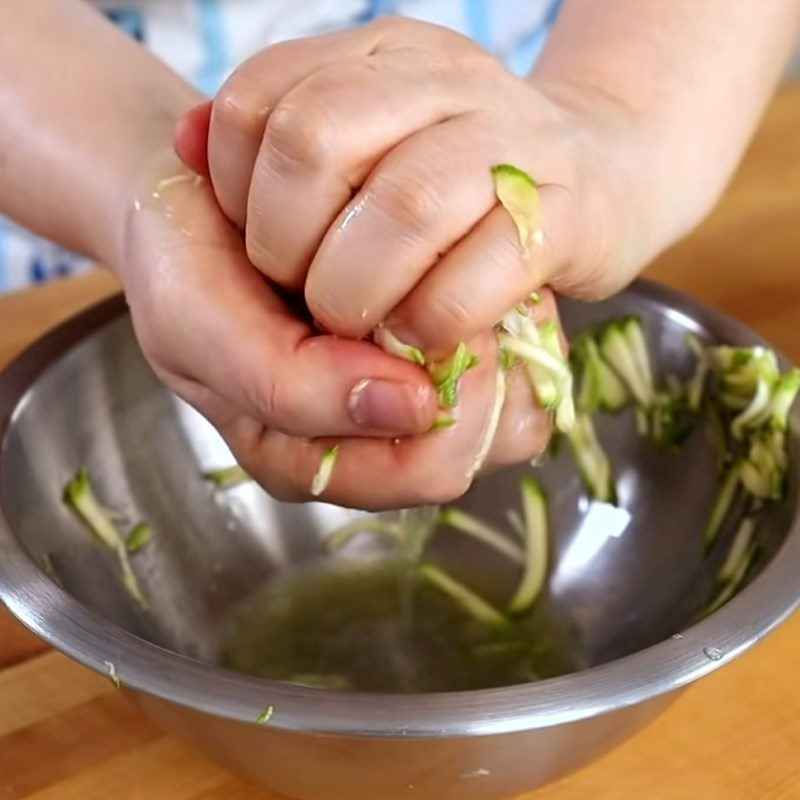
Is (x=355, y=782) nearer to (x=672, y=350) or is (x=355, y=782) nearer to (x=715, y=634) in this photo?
(x=715, y=634)

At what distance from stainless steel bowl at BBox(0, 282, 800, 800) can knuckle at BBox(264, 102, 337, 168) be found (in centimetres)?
17

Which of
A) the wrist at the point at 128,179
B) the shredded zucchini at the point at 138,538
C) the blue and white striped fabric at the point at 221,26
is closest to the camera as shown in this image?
the wrist at the point at 128,179

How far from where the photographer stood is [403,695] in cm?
39

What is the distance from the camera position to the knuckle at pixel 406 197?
1.28 ft

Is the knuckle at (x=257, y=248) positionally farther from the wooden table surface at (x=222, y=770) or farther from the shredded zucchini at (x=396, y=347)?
the wooden table surface at (x=222, y=770)

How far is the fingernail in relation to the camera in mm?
405

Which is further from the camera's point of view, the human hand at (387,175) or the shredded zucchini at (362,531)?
the shredded zucchini at (362,531)

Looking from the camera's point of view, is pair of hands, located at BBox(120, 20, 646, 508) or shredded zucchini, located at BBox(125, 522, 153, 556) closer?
pair of hands, located at BBox(120, 20, 646, 508)

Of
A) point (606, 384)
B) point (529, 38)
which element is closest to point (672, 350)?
point (606, 384)

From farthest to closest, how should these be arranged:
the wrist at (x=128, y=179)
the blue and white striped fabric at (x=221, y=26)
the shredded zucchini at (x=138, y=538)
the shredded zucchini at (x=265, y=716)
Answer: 1. the blue and white striped fabric at (x=221, y=26)
2. the shredded zucchini at (x=138, y=538)
3. the wrist at (x=128, y=179)
4. the shredded zucchini at (x=265, y=716)

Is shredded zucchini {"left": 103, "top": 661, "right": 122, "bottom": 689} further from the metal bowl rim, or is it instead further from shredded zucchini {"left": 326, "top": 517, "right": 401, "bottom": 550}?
shredded zucchini {"left": 326, "top": 517, "right": 401, "bottom": 550}

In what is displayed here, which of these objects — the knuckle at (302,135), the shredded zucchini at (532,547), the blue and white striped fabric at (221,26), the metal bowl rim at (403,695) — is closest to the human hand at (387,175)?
the knuckle at (302,135)

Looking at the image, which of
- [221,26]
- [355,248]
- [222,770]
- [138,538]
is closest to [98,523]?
[138,538]

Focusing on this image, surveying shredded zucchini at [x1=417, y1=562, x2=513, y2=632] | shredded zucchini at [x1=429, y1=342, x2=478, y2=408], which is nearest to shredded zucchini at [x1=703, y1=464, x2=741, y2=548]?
shredded zucchini at [x1=417, y1=562, x2=513, y2=632]
